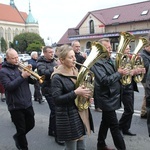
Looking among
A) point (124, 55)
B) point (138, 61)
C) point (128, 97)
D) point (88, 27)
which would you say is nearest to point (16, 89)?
point (124, 55)

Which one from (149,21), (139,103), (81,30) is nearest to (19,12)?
(81,30)

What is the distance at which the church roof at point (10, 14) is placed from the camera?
107750mm

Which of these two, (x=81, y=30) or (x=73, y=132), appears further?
(x=81, y=30)

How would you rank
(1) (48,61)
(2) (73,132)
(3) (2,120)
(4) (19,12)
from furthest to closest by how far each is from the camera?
(4) (19,12)
(3) (2,120)
(1) (48,61)
(2) (73,132)

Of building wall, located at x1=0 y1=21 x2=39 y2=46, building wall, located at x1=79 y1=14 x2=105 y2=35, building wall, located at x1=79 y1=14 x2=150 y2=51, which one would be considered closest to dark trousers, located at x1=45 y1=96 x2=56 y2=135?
building wall, located at x1=79 y1=14 x2=150 y2=51

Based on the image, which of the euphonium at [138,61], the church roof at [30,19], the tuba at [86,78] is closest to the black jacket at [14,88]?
the tuba at [86,78]

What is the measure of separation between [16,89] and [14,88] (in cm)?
11

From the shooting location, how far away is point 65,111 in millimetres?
3139

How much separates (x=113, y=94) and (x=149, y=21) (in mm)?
31687

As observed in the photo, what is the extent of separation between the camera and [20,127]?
4.25m

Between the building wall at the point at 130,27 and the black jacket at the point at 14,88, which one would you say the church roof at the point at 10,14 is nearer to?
the building wall at the point at 130,27

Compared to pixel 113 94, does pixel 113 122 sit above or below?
below

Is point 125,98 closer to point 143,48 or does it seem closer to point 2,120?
point 143,48

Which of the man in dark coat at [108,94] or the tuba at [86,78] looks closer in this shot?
the tuba at [86,78]
